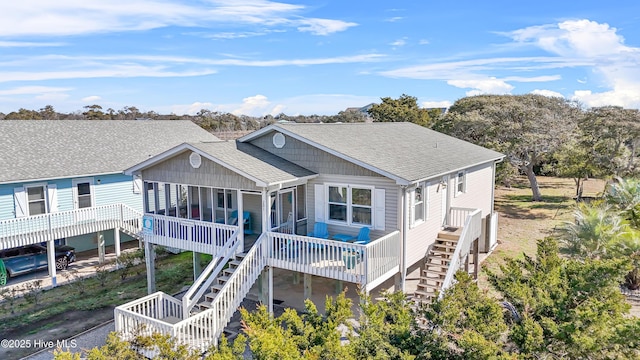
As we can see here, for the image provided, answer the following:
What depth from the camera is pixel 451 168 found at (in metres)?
16.0

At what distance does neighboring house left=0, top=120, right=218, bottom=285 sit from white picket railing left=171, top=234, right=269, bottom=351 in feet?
34.2

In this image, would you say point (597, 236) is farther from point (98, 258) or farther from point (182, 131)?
point (182, 131)

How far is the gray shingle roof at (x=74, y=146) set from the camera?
19672mm

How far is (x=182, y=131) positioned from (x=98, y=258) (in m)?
10.4

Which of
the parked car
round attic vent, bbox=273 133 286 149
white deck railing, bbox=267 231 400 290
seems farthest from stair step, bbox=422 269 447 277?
the parked car

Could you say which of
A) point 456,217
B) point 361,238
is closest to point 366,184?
point 361,238

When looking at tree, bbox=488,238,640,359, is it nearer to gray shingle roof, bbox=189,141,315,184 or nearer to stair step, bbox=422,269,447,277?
stair step, bbox=422,269,447,277

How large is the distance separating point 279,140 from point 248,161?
6.14ft

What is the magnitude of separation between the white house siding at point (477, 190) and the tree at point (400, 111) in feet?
123

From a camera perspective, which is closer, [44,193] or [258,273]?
[258,273]

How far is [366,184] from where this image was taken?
13727 millimetres

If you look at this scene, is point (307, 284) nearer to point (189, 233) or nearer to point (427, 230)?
point (189, 233)

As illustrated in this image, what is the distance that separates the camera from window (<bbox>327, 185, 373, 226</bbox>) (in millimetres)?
13945

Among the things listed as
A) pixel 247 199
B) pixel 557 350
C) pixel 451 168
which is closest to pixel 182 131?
pixel 247 199
